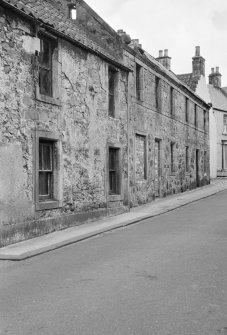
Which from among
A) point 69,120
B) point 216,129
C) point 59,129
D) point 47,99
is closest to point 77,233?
point 59,129

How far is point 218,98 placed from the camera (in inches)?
1789

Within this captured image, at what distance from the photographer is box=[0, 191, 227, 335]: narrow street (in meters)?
4.84

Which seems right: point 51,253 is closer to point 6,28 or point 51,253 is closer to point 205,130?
point 6,28

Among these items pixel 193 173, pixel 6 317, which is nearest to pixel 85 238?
pixel 6 317

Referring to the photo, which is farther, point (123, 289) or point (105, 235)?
point (105, 235)

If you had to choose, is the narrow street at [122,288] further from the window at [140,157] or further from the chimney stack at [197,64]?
the chimney stack at [197,64]

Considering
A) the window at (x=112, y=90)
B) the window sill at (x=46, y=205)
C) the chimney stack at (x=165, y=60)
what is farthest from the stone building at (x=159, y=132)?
the chimney stack at (x=165, y=60)

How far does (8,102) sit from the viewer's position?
10.9m

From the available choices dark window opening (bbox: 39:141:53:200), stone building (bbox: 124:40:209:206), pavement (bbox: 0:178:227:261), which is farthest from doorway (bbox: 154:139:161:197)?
dark window opening (bbox: 39:141:53:200)

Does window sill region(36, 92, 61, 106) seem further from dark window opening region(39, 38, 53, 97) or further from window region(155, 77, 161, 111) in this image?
window region(155, 77, 161, 111)

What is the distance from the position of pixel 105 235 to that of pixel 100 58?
6.69 metres

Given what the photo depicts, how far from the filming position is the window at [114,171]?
54.5 feet

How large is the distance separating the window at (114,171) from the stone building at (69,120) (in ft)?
0.12

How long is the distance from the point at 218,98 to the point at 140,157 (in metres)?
28.3
